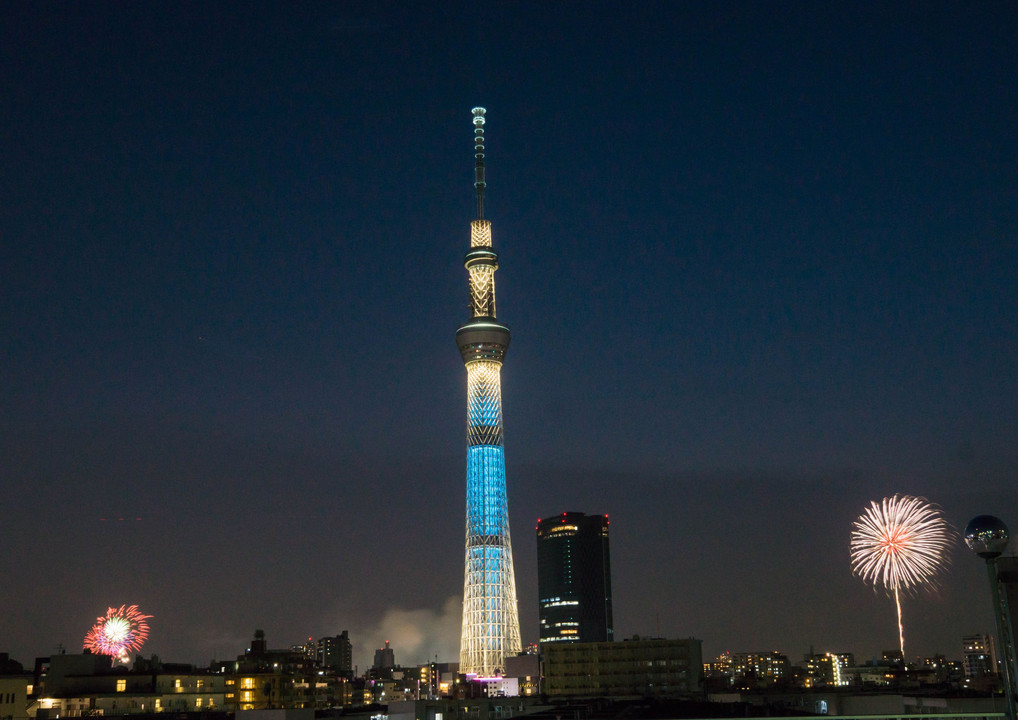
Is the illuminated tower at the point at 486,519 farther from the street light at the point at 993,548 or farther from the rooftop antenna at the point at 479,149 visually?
the street light at the point at 993,548

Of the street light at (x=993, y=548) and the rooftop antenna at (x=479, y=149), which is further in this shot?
the rooftop antenna at (x=479, y=149)

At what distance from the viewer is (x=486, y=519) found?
475ft

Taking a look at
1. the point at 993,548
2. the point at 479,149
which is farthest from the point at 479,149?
the point at 993,548

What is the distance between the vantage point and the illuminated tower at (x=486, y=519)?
143875 millimetres

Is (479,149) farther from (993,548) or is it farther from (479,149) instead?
(993,548)

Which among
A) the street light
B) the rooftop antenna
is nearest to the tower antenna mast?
the rooftop antenna

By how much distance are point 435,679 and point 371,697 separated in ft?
54.0

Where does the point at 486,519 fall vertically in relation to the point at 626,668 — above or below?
above

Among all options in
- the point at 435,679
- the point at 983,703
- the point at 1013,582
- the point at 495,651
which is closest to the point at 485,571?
the point at 495,651

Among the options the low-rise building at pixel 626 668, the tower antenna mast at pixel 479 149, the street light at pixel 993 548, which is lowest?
the low-rise building at pixel 626 668

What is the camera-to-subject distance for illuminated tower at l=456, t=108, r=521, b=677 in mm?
143875

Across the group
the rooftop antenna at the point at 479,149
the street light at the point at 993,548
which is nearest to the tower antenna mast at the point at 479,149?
the rooftop antenna at the point at 479,149

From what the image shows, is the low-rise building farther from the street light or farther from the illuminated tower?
the street light

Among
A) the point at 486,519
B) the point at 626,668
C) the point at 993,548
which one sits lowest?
the point at 626,668
